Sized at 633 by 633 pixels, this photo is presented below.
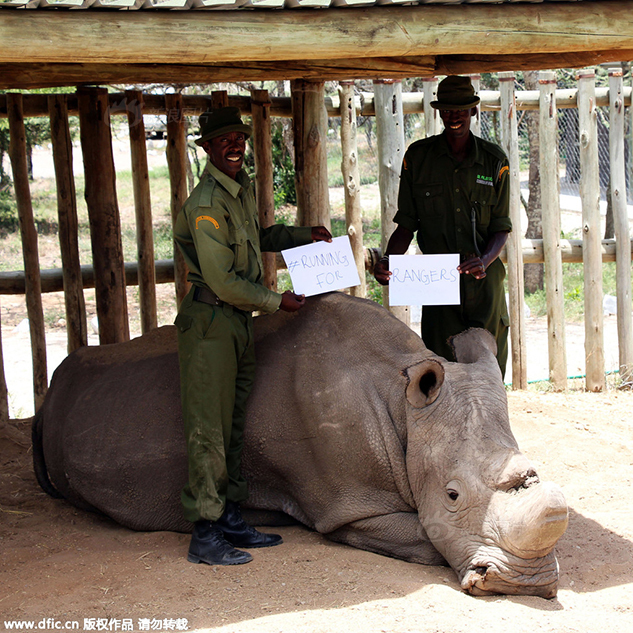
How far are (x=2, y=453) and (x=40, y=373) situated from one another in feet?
2.75

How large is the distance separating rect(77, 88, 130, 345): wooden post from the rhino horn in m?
3.05

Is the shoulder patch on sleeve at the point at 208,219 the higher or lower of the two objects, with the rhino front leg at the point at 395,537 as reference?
higher

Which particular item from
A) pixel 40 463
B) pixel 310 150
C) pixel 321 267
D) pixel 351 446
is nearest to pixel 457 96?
pixel 310 150

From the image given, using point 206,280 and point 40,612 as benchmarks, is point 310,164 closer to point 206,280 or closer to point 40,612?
point 206,280

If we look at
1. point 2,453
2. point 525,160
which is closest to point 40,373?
point 2,453

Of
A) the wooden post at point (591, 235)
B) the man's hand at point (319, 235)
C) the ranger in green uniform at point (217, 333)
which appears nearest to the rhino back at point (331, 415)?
the ranger in green uniform at point (217, 333)

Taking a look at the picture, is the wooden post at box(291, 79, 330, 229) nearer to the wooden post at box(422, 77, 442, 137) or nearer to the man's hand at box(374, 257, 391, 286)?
the man's hand at box(374, 257, 391, 286)

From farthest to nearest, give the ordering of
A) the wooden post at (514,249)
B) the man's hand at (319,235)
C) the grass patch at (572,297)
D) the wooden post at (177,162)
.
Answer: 1. the grass patch at (572,297)
2. the wooden post at (514,249)
3. the wooden post at (177,162)
4. the man's hand at (319,235)

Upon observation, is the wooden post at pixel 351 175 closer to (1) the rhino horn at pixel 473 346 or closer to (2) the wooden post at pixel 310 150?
(2) the wooden post at pixel 310 150

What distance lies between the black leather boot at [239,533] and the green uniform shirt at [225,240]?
3.99 feet

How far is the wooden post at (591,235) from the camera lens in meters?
8.31

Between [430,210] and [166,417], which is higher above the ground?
[430,210]

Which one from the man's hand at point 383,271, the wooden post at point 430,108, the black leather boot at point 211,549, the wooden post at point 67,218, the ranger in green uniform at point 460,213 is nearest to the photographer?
the black leather boot at point 211,549

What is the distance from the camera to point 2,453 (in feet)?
21.7
